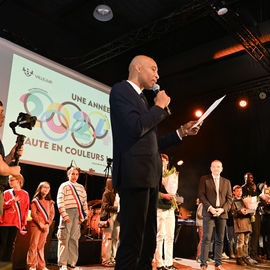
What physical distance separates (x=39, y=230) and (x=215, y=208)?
8.26 ft

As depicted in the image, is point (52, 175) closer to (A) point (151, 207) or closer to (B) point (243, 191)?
(B) point (243, 191)

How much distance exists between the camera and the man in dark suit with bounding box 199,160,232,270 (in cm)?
455

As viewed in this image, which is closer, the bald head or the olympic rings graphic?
the bald head

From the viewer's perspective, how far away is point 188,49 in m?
8.93

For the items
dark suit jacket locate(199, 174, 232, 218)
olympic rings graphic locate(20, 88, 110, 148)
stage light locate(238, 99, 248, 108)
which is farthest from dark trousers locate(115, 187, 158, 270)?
stage light locate(238, 99, 248, 108)

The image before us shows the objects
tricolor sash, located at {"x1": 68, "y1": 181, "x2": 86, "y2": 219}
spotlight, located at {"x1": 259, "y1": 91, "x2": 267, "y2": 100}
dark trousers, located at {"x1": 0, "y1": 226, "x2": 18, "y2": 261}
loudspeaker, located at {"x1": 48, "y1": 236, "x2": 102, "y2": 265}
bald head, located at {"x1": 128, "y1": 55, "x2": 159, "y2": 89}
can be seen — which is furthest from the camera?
spotlight, located at {"x1": 259, "y1": 91, "x2": 267, "y2": 100}

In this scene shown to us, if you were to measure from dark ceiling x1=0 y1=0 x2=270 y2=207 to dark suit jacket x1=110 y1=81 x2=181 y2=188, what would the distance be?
5.23 meters

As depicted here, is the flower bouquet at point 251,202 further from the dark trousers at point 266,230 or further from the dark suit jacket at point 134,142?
the dark suit jacket at point 134,142

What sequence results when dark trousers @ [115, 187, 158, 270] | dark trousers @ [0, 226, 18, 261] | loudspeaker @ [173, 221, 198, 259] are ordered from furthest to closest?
loudspeaker @ [173, 221, 198, 259] < dark trousers @ [0, 226, 18, 261] < dark trousers @ [115, 187, 158, 270]

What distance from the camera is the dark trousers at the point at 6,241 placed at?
Answer: 396 centimetres

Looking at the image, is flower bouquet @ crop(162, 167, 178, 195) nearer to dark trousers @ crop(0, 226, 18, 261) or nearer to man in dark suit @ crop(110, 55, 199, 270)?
dark trousers @ crop(0, 226, 18, 261)

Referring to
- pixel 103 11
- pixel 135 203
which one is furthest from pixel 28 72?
pixel 135 203

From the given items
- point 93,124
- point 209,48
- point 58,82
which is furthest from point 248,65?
point 58,82

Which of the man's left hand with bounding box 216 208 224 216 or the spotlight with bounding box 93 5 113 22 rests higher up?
the spotlight with bounding box 93 5 113 22
